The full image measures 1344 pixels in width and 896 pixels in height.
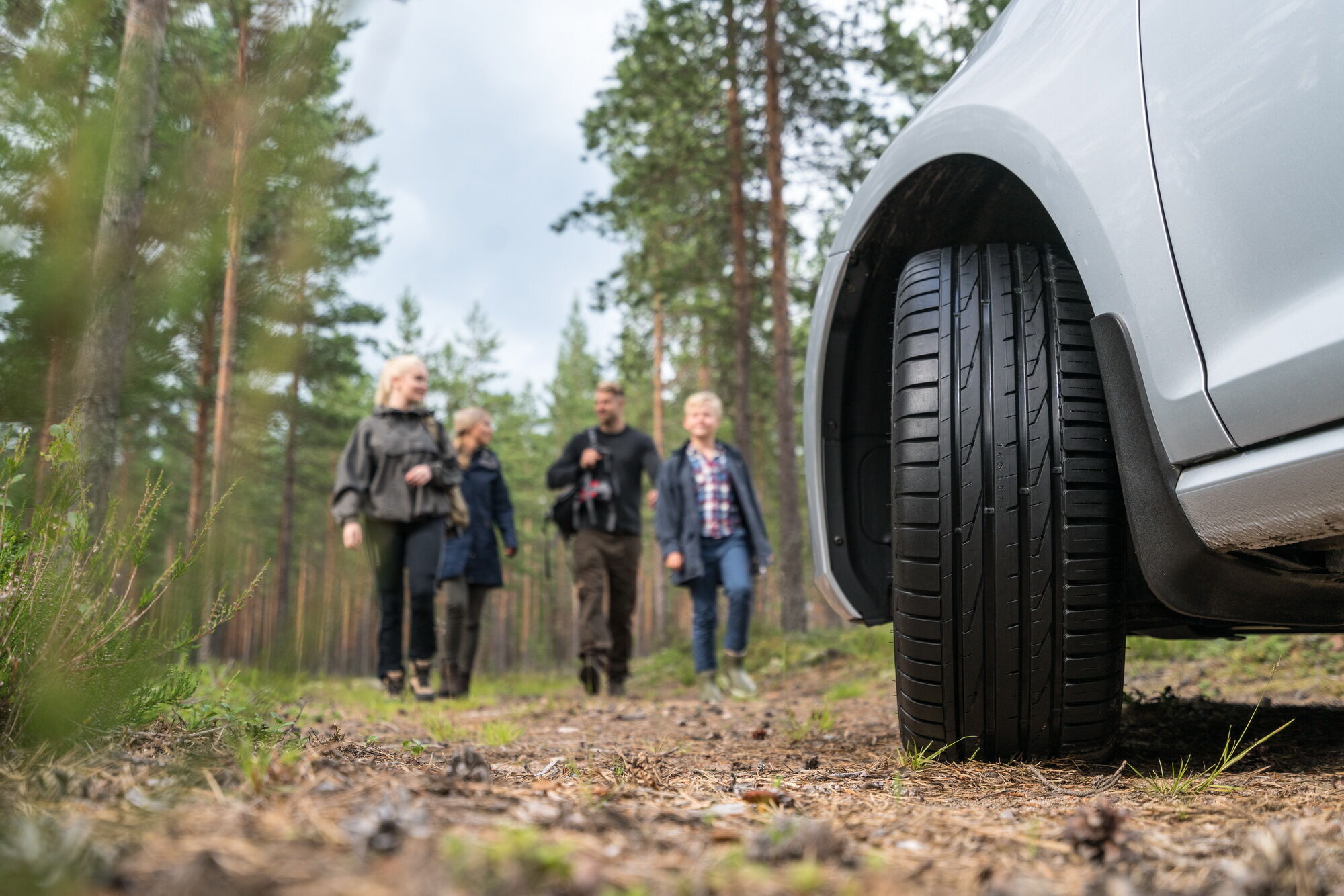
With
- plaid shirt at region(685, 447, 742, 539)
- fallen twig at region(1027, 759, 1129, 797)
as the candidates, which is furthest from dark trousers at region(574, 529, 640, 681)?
fallen twig at region(1027, 759, 1129, 797)

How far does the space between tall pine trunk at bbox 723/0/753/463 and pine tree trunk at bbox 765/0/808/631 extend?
488 mm

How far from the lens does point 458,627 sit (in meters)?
7.22

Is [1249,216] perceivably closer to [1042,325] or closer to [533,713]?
[1042,325]

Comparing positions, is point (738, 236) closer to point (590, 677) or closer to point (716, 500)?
point (716, 500)

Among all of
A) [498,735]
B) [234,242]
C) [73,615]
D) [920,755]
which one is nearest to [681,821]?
[920,755]

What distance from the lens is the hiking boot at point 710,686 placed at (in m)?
6.30

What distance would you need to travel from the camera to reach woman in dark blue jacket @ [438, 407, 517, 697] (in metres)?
7.22

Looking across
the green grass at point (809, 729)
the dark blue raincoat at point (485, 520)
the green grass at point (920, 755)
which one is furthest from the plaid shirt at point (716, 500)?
the green grass at point (920, 755)

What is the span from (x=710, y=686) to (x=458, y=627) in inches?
81.9

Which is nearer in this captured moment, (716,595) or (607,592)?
(716,595)

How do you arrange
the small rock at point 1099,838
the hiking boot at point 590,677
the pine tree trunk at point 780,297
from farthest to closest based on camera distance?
the pine tree trunk at point 780,297 < the hiking boot at point 590,677 < the small rock at point 1099,838

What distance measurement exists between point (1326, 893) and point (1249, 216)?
1041 mm

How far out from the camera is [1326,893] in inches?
39.0

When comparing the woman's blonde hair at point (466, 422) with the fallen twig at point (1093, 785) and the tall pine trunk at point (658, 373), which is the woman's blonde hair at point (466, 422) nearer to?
the fallen twig at point (1093, 785)
